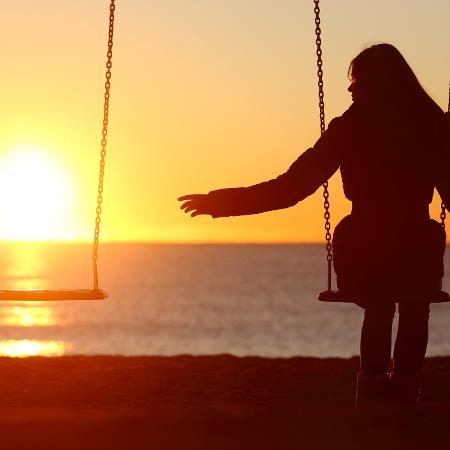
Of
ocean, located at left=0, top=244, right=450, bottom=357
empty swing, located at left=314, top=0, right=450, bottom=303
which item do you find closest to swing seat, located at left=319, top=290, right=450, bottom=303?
empty swing, located at left=314, top=0, right=450, bottom=303

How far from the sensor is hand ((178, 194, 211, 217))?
265 inches

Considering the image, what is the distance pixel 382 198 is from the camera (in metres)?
6.55

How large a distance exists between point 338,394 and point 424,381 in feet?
2.69

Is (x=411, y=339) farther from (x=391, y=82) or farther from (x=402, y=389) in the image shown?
(x=391, y=82)

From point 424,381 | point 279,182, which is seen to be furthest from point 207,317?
point 279,182

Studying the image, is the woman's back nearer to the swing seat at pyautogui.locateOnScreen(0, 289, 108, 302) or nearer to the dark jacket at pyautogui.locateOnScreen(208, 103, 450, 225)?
the dark jacket at pyautogui.locateOnScreen(208, 103, 450, 225)

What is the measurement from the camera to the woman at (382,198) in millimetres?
6543

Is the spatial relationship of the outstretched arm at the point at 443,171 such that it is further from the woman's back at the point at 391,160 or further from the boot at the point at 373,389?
the boot at the point at 373,389

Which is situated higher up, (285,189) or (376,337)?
(285,189)

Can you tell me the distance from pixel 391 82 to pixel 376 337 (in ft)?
4.27

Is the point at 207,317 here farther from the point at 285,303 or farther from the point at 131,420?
the point at 131,420

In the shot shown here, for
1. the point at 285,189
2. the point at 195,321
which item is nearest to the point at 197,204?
the point at 285,189

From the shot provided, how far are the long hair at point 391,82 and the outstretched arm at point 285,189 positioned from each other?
25 centimetres

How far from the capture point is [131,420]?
18.7 feet
